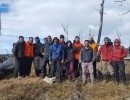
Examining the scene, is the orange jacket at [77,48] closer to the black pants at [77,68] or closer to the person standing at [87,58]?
the black pants at [77,68]

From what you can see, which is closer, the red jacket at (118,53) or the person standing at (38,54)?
the red jacket at (118,53)

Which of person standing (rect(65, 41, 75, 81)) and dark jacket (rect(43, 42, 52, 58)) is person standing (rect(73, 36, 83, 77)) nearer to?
person standing (rect(65, 41, 75, 81))

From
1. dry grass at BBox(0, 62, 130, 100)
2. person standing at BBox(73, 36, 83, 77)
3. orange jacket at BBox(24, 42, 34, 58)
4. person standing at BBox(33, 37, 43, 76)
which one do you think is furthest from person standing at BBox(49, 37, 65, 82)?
orange jacket at BBox(24, 42, 34, 58)

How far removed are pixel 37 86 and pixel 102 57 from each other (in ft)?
9.73

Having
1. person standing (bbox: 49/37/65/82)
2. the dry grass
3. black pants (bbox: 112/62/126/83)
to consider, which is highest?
person standing (bbox: 49/37/65/82)

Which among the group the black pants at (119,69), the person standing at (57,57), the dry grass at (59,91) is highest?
the person standing at (57,57)

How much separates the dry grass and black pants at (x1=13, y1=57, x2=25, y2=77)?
3.42ft

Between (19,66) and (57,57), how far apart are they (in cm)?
187

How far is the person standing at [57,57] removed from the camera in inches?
588

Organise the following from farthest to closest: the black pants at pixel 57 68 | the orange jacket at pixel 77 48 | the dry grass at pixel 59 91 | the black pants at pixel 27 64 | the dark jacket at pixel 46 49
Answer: the black pants at pixel 27 64 → the dark jacket at pixel 46 49 → the orange jacket at pixel 77 48 → the black pants at pixel 57 68 → the dry grass at pixel 59 91

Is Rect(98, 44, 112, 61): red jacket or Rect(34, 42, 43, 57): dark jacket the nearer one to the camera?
Rect(98, 44, 112, 61): red jacket

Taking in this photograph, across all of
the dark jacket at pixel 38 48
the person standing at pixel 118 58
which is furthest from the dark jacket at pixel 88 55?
the dark jacket at pixel 38 48

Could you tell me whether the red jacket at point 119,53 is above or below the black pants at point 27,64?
above

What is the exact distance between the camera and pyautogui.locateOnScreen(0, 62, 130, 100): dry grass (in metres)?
13.5
